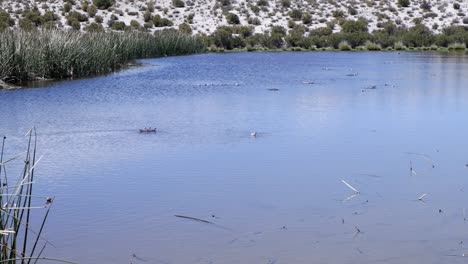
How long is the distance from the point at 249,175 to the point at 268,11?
51.1 metres

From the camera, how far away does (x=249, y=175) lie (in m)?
8.92

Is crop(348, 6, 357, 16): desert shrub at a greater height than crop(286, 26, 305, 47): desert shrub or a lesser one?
greater

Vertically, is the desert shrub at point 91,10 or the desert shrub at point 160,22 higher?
the desert shrub at point 91,10

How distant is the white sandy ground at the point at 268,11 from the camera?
55.7 meters

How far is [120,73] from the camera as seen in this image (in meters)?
25.0

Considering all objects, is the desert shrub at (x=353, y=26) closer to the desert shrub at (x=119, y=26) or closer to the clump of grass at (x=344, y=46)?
the clump of grass at (x=344, y=46)

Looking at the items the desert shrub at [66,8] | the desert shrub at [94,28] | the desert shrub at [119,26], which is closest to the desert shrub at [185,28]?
the desert shrub at [119,26]

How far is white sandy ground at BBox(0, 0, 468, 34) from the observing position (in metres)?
55.7

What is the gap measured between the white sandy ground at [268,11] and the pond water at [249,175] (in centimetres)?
3826

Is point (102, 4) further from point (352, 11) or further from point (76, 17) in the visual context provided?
point (352, 11)

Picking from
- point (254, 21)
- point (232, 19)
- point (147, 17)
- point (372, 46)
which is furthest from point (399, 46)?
point (147, 17)

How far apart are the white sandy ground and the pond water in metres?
38.3

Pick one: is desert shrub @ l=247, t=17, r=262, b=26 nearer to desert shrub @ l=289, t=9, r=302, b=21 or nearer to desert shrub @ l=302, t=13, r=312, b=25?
desert shrub @ l=289, t=9, r=302, b=21

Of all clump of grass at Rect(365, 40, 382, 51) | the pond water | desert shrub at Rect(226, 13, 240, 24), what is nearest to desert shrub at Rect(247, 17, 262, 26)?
desert shrub at Rect(226, 13, 240, 24)
